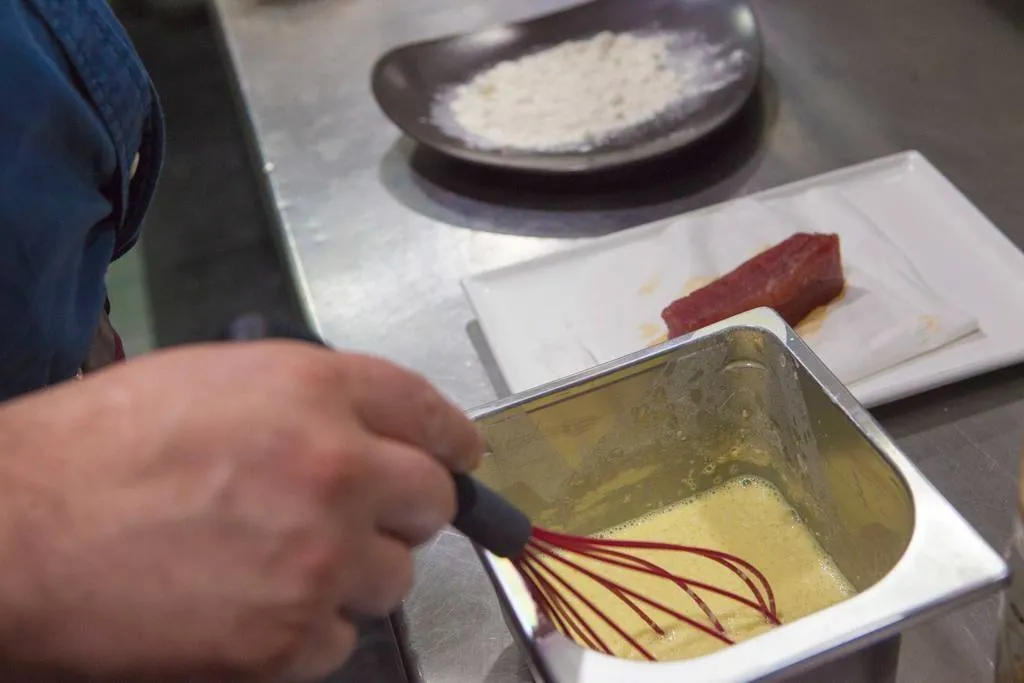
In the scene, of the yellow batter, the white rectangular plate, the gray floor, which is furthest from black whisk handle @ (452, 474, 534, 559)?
the gray floor

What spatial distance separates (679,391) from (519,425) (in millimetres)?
94

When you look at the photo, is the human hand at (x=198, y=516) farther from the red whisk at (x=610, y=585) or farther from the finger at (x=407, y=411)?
the red whisk at (x=610, y=585)

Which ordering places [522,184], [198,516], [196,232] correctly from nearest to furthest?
[198,516]
[522,184]
[196,232]

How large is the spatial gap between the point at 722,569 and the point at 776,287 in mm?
213

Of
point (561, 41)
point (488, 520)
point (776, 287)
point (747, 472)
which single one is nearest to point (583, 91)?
point (561, 41)

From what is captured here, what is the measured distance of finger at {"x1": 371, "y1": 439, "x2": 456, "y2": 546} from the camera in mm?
315

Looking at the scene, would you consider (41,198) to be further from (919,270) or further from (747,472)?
(919,270)

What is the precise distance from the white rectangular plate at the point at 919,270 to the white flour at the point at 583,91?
0.16 metres

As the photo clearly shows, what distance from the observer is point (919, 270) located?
0.73 metres

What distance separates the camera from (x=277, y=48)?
1155mm

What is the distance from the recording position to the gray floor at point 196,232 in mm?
1763

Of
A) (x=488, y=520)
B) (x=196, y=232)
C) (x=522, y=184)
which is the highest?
(x=488, y=520)

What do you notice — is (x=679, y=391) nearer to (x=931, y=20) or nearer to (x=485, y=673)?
(x=485, y=673)

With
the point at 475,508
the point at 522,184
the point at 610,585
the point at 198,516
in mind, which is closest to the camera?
the point at 198,516
